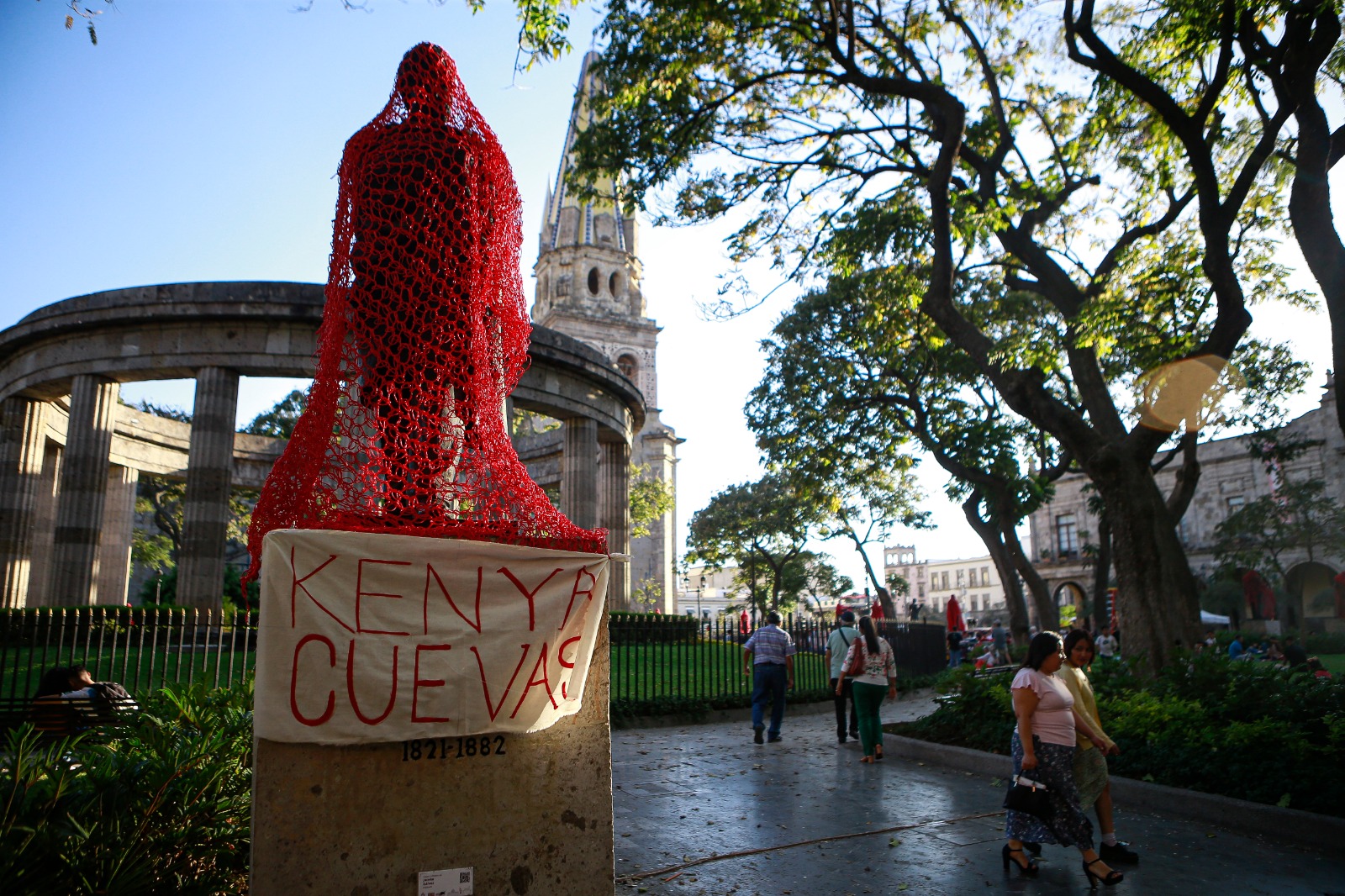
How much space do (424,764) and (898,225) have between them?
12.5 meters

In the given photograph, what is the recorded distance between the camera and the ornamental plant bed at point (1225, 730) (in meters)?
7.10

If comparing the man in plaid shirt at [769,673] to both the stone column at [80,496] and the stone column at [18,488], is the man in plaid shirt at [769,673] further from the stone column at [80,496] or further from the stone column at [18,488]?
the stone column at [18,488]

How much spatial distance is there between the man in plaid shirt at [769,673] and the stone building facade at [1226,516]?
988 inches

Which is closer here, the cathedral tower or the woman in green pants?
the woman in green pants

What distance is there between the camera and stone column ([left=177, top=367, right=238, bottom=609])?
18.0 meters

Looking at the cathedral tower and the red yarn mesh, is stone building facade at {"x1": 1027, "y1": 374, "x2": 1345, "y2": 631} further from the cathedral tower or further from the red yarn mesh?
the red yarn mesh

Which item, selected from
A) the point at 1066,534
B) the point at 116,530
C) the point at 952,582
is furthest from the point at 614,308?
the point at 952,582

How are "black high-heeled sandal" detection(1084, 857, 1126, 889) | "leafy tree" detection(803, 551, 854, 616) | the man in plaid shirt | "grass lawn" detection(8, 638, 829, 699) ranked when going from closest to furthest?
1. "black high-heeled sandal" detection(1084, 857, 1126, 889)
2. "grass lawn" detection(8, 638, 829, 699)
3. the man in plaid shirt
4. "leafy tree" detection(803, 551, 854, 616)

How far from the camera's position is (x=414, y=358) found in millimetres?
3867

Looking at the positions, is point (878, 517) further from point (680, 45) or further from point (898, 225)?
point (680, 45)

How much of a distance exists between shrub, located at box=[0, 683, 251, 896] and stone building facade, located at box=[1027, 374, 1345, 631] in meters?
33.1

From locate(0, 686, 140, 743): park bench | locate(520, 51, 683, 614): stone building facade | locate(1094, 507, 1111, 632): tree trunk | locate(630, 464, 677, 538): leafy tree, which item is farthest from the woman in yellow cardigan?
locate(520, 51, 683, 614): stone building facade

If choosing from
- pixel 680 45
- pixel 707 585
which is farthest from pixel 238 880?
pixel 707 585

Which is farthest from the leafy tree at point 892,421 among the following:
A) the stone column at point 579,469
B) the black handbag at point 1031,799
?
the black handbag at point 1031,799
